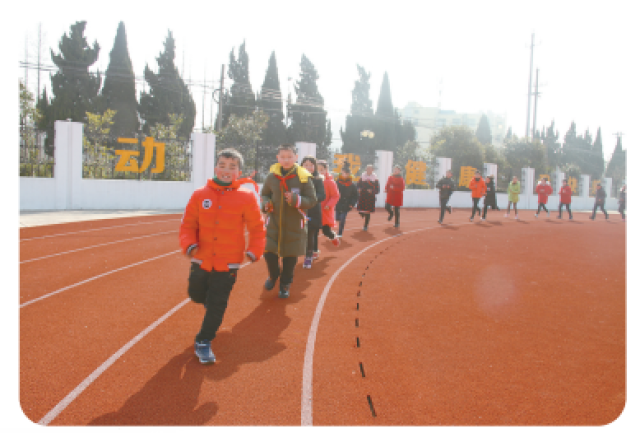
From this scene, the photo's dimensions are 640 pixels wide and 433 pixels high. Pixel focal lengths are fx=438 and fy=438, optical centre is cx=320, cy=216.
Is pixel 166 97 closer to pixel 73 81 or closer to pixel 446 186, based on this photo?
pixel 73 81

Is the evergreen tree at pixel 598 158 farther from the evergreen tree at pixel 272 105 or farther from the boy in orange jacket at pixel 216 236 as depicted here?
the boy in orange jacket at pixel 216 236

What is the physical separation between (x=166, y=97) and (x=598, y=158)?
61830 millimetres

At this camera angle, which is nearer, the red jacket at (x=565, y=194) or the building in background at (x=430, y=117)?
the red jacket at (x=565, y=194)

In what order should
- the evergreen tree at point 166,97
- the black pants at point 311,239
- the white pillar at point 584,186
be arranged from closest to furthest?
the black pants at point 311,239
the evergreen tree at point 166,97
the white pillar at point 584,186

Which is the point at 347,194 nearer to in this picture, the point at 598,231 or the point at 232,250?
the point at 232,250

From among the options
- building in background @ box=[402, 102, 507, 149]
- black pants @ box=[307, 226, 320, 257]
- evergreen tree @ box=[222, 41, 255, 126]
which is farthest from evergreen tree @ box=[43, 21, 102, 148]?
building in background @ box=[402, 102, 507, 149]

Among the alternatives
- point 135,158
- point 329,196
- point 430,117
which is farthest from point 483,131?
point 329,196

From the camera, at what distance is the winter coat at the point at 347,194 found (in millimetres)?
10789

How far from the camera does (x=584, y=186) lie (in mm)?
38625

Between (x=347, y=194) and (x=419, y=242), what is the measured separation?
222 centimetres

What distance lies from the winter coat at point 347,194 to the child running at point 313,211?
2831mm

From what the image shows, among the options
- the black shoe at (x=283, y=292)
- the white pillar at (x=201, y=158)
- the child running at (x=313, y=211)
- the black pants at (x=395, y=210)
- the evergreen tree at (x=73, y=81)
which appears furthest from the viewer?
the evergreen tree at (x=73, y=81)

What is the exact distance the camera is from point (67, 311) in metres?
4.98

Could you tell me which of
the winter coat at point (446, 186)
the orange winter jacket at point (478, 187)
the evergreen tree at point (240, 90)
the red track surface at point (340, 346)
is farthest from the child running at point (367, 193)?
the evergreen tree at point (240, 90)
